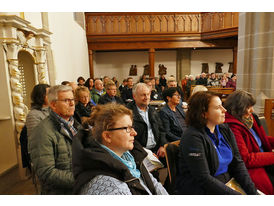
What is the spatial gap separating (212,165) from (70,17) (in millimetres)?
8047

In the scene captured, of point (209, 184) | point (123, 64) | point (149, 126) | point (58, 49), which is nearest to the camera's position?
point (209, 184)

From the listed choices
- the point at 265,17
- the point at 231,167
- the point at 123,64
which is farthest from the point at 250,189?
the point at 123,64

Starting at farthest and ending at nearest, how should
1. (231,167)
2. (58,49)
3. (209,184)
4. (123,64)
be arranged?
1. (123,64)
2. (58,49)
3. (231,167)
4. (209,184)

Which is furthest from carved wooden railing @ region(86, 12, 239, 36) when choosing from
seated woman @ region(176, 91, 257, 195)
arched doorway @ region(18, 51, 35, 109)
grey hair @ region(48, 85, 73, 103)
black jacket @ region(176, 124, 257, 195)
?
black jacket @ region(176, 124, 257, 195)

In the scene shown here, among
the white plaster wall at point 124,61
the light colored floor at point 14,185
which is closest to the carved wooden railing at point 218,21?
the white plaster wall at point 124,61

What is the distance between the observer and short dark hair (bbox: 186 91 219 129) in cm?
184

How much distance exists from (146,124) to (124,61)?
12259mm

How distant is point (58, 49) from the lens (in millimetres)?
6305

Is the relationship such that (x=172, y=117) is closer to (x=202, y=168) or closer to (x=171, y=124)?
(x=171, y=124)

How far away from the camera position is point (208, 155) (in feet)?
5.81

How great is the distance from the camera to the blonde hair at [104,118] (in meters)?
1.35

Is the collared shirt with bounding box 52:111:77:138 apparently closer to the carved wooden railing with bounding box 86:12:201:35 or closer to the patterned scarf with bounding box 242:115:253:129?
the patterned scarf with bounding box 242:115:253:129

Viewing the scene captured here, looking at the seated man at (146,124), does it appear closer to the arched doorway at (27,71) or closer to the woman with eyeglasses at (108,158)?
the woman with eyeglasses at (108,158)

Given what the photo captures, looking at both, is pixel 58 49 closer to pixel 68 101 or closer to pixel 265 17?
pixel 68 101
